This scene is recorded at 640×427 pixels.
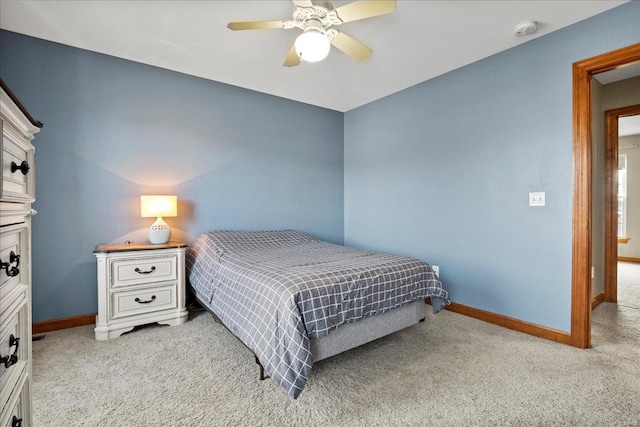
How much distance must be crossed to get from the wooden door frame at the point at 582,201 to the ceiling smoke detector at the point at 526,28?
423mm

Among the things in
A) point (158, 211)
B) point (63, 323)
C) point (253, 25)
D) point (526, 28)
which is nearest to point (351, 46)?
point (253, 25)

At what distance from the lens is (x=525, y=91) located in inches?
102

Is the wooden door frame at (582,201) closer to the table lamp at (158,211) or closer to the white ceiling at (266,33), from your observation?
the white ceiling at (266,33)

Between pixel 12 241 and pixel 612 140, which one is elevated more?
pixel 612 140

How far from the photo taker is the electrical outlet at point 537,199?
248cm

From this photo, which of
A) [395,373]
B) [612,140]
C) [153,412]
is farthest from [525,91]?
[153,412]

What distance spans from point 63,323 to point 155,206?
1.26 m

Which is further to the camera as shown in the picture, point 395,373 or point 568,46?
point 568,46

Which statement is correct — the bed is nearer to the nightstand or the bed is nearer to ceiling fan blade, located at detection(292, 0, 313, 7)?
the nightstand

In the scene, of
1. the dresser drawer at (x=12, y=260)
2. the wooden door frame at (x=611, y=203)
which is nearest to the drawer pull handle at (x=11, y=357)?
the dresser drawer at (x=12, y=260)

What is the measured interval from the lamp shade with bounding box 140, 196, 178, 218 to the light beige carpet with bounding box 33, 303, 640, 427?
105cm

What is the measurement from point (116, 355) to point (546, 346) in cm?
320

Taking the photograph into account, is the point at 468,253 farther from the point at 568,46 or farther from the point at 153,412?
the point at 153,412

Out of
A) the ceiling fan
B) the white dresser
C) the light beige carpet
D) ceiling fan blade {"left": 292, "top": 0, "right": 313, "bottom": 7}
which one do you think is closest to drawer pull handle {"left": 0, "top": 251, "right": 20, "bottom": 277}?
the white dresser
